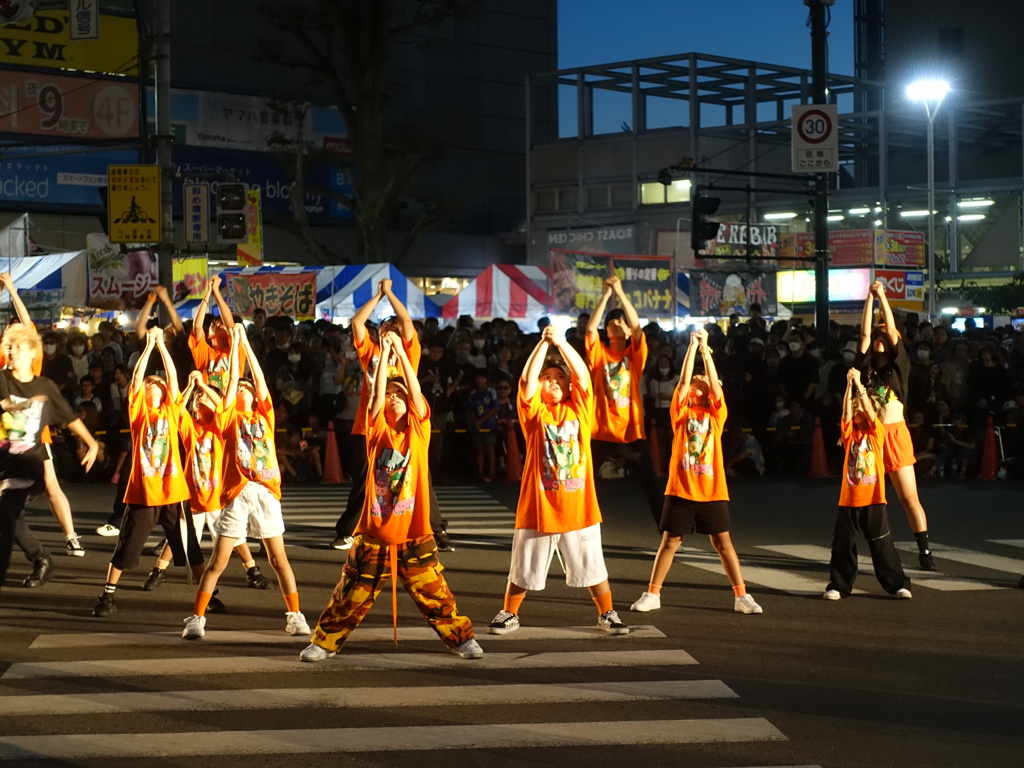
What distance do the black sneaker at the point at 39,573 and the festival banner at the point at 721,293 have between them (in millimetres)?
21361

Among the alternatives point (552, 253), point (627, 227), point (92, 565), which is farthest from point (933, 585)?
point (627, 227)

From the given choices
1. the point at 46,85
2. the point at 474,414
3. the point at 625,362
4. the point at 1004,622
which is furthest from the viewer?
the point at 46,85

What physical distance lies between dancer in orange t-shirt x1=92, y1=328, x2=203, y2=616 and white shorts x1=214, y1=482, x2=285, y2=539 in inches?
45.3

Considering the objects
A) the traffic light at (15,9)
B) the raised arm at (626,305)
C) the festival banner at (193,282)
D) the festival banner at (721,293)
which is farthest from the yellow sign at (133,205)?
the festival banner at (721,293)

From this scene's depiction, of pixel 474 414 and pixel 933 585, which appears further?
pixel 474 414

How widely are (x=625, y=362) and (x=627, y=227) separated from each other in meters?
40.5

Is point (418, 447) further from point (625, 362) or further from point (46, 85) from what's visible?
point (46, 85)

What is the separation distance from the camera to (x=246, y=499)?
27.9 feet

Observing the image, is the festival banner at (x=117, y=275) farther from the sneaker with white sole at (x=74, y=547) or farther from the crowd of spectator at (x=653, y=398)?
the sneaker with white sole at (x=74, y=547)

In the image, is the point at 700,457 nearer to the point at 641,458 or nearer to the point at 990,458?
the point at 641,458

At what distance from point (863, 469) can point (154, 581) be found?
5361mm

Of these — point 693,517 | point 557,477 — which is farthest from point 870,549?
point 557,477

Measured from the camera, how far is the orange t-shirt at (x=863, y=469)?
10055 millimetres

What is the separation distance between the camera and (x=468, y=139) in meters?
57.2
